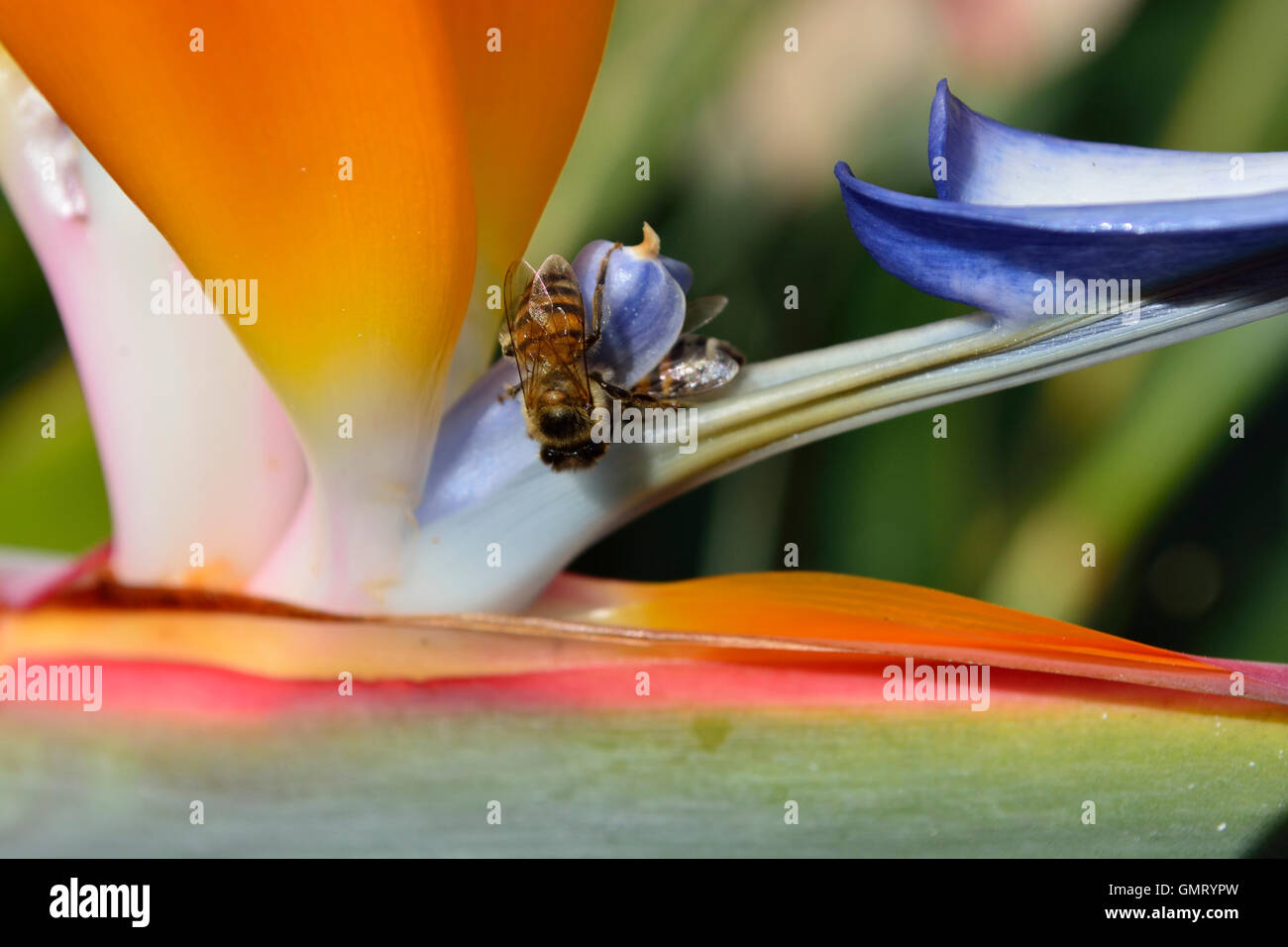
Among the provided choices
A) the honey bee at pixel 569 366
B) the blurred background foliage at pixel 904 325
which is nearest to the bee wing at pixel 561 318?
the honey bee at pixel 569 366

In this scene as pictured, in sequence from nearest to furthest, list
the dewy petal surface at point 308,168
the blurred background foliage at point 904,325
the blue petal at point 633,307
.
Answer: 1. the dewy petal surface at point 308,168
2. the blue petal at point 633,307
3. the blurred background foliage at point 904,325

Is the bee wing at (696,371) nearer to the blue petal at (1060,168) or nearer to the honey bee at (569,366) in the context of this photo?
the honey bee at (569,366)

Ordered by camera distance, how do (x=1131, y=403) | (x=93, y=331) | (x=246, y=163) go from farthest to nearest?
1. (x=1131, y=403)
2. (x=93, y=331)
3. (x=246, y=163)

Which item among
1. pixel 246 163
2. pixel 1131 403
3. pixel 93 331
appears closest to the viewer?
pixel 246 163

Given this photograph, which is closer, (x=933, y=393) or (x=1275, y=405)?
(x=933, y=393)

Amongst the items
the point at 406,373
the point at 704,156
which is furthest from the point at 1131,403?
the point at 406,373
